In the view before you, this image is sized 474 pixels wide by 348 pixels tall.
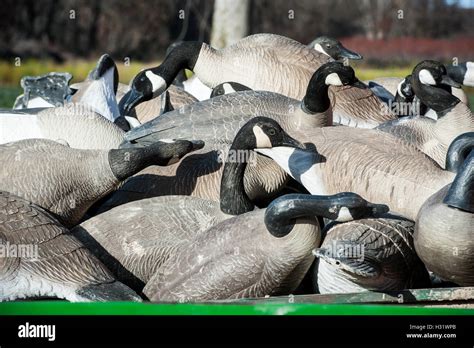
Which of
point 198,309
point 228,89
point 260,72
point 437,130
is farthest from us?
point 260,72

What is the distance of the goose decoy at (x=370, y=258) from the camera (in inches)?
135

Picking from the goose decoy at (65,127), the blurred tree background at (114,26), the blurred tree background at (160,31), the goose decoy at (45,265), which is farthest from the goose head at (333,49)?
the blurred tree background at (114,26)

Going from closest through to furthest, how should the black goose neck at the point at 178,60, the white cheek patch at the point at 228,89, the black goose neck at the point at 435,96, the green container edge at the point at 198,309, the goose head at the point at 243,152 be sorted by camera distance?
1. the green container edge at the point at 198,309
2. the goose head at the point at 243,152
3. the black goose neck at the point at 435,96
4. the white cheek patch at the point at 228,89
5. the black goose neck at the point at 178,60

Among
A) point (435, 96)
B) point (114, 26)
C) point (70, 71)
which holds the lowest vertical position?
point (70, 71)

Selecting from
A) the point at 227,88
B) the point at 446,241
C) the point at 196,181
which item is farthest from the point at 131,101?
the point at 446,241

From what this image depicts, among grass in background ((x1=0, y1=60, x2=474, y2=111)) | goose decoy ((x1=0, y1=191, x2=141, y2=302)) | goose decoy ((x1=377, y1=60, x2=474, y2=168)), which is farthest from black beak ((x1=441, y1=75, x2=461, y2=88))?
grass in background ((x1=0, y1=60, x2=474, y2=111))

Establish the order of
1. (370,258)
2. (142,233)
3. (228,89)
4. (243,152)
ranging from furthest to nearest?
(228,89)
(243,152)
(142,233)
(370,258)

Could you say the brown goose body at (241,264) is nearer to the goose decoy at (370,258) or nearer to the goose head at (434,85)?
the goose decoy at (370,258)

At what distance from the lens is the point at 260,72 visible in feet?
18.0

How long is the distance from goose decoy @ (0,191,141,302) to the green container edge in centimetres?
10

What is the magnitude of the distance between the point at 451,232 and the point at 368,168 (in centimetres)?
80

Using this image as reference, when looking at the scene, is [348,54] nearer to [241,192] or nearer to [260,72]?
[260,72]

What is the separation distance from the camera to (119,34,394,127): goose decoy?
209 inches

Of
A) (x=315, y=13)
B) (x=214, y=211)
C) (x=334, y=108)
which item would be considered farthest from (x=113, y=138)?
(x=315, y=13)
